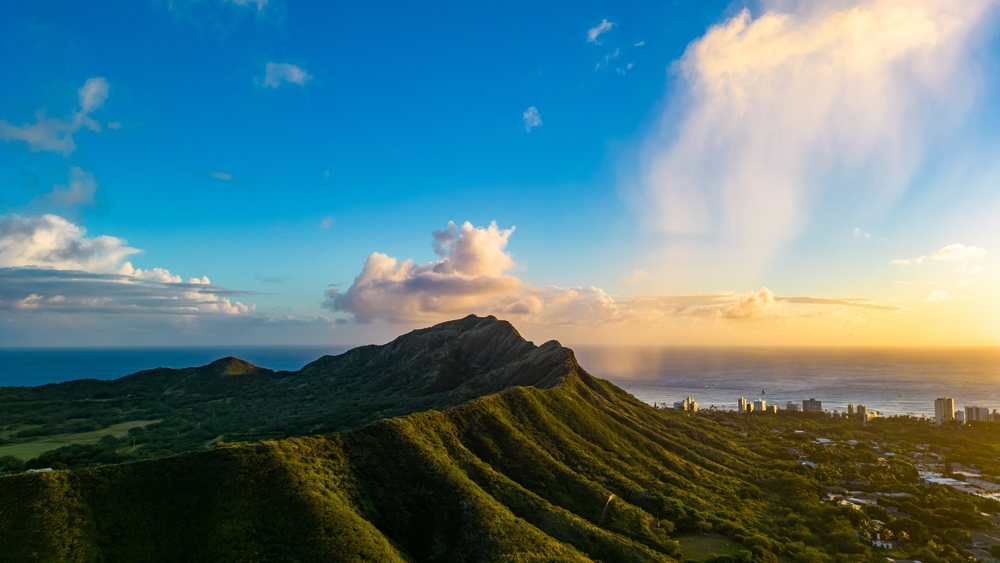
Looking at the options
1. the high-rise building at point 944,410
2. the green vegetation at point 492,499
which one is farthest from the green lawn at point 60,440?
the high-rise building at point 944,410

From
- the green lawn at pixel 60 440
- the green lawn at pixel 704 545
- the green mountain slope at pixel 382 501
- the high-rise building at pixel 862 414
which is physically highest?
the green mountain slope at pixel 382 501

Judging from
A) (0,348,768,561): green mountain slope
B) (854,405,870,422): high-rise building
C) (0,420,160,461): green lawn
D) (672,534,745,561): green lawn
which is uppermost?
(0,348,768,561): green mountain slope

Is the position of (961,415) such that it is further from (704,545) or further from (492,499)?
(492,499)

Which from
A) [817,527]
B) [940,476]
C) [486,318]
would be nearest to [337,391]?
[486,318]

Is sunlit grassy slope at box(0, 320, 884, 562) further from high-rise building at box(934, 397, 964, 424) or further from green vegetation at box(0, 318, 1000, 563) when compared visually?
high-rise building at box(934, 397, 964, 424)

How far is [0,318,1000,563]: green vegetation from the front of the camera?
45719mm

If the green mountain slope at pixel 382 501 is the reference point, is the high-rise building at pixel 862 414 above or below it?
below

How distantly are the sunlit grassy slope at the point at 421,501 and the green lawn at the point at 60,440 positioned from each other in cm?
5871

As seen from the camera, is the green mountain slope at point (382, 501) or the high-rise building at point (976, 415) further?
the high-rise building at point (976, 415)

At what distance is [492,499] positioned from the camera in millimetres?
60812

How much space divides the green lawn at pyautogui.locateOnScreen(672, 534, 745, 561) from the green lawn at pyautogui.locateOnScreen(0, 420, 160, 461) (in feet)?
350

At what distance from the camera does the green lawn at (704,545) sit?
6084 cm

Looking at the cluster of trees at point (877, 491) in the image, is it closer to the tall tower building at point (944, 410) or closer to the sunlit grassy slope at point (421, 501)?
the sunlit grassy slope at point (421, 501)

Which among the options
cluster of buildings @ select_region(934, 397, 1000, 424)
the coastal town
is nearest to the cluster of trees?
the coastal town
